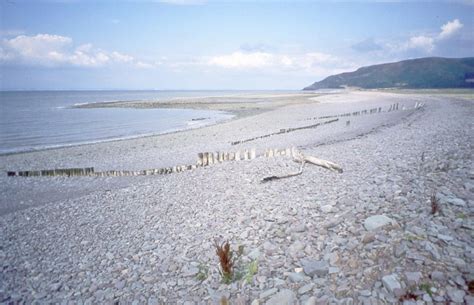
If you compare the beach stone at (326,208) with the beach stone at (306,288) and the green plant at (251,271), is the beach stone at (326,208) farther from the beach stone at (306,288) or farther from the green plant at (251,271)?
the beach stone at (306,288)

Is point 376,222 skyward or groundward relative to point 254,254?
skyward

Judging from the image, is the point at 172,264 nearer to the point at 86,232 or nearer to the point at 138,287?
the point at 138,287

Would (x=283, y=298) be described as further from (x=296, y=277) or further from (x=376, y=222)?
(x=376, y=222)

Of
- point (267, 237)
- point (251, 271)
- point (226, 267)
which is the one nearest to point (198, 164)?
point (267, 237)

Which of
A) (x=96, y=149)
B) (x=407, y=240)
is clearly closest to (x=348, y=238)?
(x=407, y=240)

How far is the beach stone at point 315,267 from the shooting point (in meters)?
4.71

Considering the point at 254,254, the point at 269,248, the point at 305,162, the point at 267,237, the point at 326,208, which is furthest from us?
the point at 305,162

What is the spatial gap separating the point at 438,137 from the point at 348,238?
461 inches

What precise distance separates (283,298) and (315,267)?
0.78m

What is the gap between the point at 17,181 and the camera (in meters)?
15.0

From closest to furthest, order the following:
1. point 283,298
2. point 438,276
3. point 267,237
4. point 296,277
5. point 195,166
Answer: point 438,276 < point 283,298 < point 296,277 < point 267,237 < point 195,166

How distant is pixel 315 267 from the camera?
15.8 feet

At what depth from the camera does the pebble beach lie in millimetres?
4414

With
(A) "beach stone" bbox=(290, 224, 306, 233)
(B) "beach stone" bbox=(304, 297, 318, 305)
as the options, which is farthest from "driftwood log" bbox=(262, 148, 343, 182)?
(B) "beach stone" bbox=(304, 297, 318, 305)
